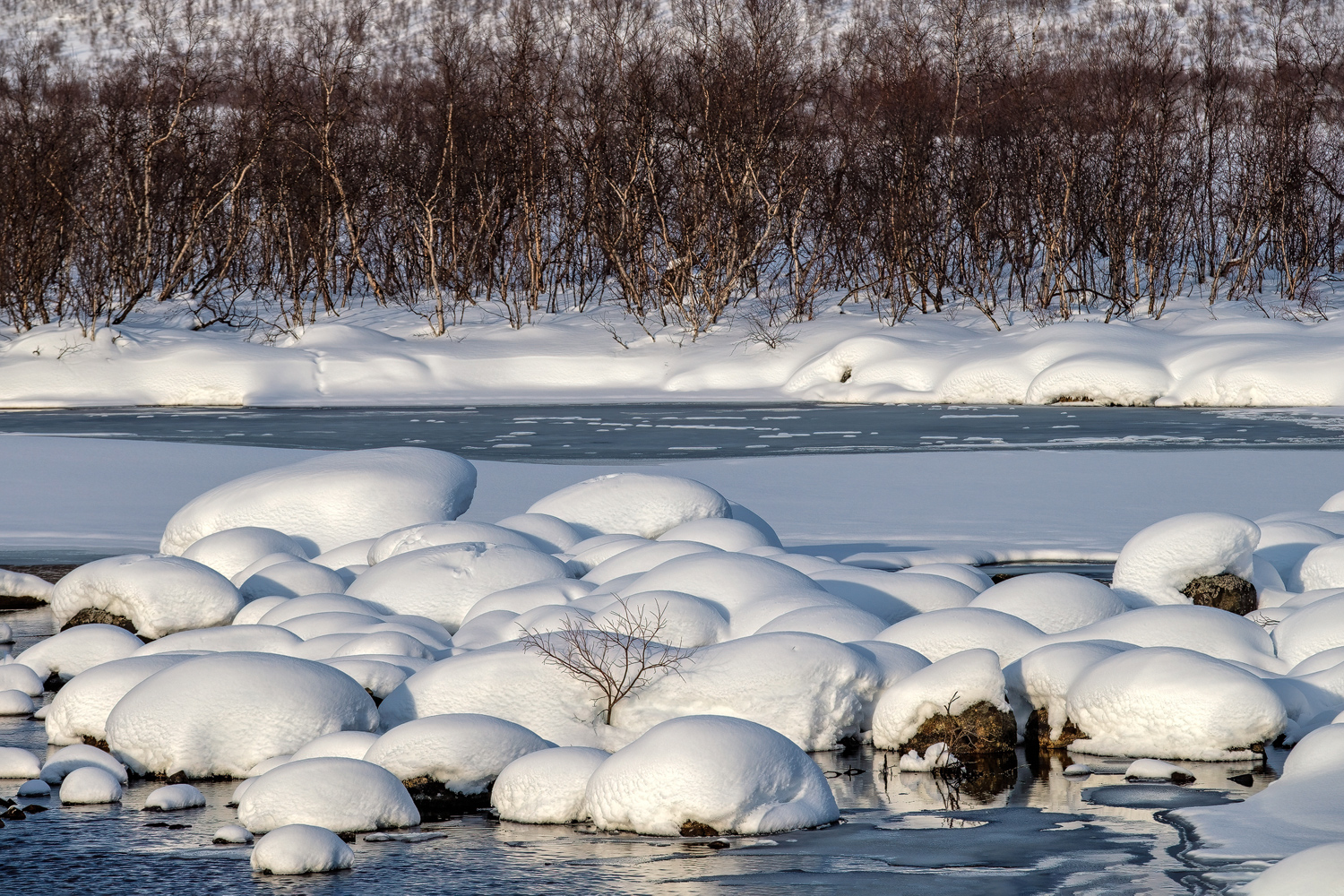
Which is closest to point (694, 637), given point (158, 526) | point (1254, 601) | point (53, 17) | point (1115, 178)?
point (1254, 601)

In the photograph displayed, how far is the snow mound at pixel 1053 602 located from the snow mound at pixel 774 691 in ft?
4.43

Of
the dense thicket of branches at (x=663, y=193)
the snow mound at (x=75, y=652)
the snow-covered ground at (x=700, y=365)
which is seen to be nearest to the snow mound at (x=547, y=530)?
the snow mound at (x=75, y=652)

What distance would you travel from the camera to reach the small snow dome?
7.83m

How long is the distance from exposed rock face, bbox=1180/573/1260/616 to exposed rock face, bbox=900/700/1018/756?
259cm

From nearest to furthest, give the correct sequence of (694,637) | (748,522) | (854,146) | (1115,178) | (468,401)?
(694,637)
(748,522)
(468,401)
(1115,178)
(854,146)

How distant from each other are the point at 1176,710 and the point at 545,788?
2347 millimetres

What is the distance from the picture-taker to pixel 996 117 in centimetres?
2844

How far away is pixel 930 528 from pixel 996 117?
1957cm

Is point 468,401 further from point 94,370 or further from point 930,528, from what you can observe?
point 930,528

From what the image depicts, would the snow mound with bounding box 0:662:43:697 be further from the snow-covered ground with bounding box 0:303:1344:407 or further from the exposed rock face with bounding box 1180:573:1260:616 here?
the snow-covered ground with bounding box 0:303:1344:407

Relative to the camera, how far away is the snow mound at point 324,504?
992 cm

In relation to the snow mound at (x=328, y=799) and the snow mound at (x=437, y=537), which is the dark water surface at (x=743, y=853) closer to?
the snow mound at (x=328, y=799)

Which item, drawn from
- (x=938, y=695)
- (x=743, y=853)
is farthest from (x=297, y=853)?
(x=938, y=695)

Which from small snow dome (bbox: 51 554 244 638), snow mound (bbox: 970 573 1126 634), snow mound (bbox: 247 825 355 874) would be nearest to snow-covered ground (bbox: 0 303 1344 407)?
snow mound (bbox: 970 573 1126 634)
